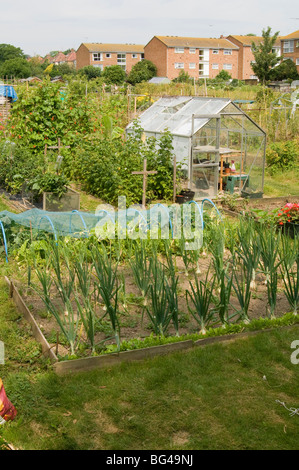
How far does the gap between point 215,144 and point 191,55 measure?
148 feet

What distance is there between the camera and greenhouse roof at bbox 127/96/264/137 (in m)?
11.4

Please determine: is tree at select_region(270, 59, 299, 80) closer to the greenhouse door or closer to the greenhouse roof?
the greenhouse roof

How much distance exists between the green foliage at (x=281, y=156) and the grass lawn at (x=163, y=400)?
10169 millimetres

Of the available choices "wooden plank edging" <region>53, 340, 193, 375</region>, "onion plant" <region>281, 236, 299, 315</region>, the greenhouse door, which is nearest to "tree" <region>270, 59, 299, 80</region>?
the greenhouse door

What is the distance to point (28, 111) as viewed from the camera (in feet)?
41.2

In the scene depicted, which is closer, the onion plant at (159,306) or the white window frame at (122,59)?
the onion plant at (159,306)

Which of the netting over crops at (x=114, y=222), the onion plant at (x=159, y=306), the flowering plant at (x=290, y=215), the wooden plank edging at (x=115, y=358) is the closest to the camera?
the wooden plank edging at (x=115, y=358)

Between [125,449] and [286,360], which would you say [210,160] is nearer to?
[286,360]

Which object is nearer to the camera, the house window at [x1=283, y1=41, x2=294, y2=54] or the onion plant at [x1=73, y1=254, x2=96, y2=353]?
the onion plant at [x1=73, y1=254, x2=96, y2=353]

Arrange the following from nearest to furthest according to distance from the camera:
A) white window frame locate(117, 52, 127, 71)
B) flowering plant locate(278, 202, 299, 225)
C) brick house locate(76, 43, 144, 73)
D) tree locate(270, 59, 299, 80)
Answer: flowering plant locate(278, 202, 299, 225), tree locate(270, 59, 299, 80), brick house locate(76, 43, 144, 73), white window frame locate(117, 52, 127, 71)

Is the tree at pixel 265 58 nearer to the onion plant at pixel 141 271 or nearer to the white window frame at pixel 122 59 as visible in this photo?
the white window frame at pixel 122 59

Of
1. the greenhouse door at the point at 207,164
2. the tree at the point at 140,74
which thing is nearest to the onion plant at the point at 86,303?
the greenhouse door at the point at 207,164

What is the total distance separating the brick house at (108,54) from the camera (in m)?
56.2
